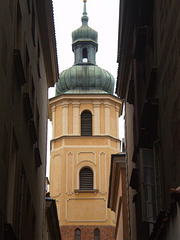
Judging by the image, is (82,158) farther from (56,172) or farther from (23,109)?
(23,109)

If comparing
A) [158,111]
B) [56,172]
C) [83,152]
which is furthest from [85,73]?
[158,111]

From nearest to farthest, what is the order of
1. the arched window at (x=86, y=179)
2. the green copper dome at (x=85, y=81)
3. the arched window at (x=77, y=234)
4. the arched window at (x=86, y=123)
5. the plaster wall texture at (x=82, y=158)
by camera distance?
the arched window at (x=77, y=234)
the plaster wall texture at (x=82, y=158)
the arched window at (x=86, y=179)
the arched window at (x=86, y=123)
the green copper dome at (x=85, y=81)

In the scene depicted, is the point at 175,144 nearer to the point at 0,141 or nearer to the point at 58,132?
the point at 0,141

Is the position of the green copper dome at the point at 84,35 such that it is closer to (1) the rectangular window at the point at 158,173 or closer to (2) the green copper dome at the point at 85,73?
(2) the green copper dome at the point at 85,73

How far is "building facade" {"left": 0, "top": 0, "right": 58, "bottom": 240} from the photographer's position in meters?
14.1

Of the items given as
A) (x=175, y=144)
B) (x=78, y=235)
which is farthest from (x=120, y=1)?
(x=78, y=235)

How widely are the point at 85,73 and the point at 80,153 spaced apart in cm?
914

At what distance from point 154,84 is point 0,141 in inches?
171

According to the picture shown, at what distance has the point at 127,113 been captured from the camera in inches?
1097

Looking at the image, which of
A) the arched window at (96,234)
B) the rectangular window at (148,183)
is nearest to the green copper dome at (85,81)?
the arched window at (96,234)

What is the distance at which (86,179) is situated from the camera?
56.8 m

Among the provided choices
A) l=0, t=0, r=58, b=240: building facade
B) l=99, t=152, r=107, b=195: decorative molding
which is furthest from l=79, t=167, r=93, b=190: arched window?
l=0, t=0, r=58, b=240: building facade

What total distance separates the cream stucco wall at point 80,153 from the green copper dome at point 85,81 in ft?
8.23

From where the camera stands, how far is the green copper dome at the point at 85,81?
62.3 metres
